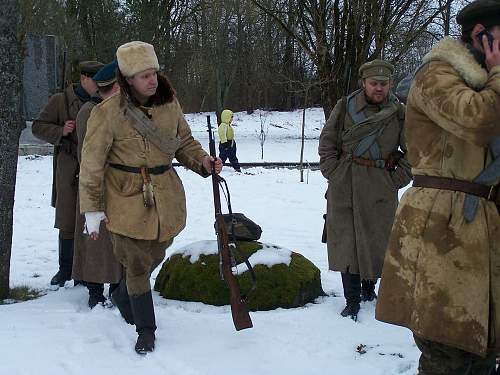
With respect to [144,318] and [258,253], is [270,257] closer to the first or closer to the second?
[258,253]

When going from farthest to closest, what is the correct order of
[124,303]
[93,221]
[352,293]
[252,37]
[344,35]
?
[252,37] < [344,35] < [352,293] < [124,303] < [93,221]

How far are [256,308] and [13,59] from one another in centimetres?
250

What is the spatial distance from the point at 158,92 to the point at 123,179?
0.58 metres

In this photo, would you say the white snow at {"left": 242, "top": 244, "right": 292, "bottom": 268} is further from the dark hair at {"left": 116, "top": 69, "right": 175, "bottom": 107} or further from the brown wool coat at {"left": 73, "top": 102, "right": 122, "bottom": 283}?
the dark hair at {"left": 116, "top": 69, "right": 175, "bottom": 107}

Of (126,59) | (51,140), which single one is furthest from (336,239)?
(51,140)

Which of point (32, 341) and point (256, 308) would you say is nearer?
point (32, 341)

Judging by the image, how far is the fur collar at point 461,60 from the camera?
7.42 feet

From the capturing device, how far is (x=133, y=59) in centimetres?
349

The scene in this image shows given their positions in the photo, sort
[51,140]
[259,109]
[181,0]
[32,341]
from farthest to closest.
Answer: [259,109], [181,0], [51,140], [32,341]

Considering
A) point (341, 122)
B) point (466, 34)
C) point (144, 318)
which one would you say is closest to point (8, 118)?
point (144, 318)

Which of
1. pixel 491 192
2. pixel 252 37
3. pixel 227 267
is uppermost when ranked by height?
pixel 252 37

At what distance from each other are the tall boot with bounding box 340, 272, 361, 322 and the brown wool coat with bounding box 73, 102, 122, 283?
164cm

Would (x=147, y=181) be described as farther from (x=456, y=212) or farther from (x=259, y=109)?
(x=259, y=109)

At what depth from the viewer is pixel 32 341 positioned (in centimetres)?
374
